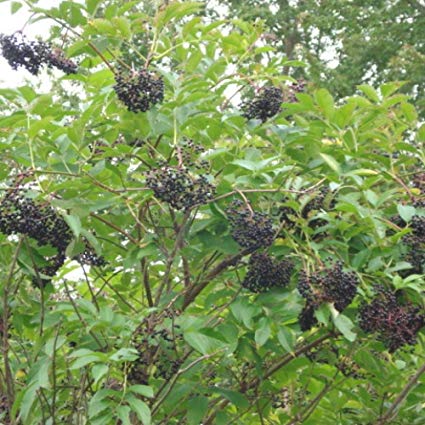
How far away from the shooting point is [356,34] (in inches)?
610

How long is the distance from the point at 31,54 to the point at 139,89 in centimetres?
38

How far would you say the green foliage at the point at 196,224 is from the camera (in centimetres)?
217

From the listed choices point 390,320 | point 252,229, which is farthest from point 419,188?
point 252,229

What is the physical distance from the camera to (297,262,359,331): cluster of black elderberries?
206 cm

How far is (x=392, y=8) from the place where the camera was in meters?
15.1

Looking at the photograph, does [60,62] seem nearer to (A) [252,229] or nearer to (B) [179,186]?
(B) [179,186]

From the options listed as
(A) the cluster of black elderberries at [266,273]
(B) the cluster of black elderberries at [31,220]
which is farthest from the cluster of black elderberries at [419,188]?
(B) the cluster of black elderberries at [31,220]

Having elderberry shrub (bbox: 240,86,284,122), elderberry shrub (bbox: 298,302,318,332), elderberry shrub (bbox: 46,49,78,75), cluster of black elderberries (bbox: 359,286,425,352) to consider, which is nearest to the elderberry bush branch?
cluster of black elderberries (bbox: 359,286,425,352)

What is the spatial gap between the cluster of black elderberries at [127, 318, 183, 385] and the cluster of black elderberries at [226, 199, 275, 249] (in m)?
0.28

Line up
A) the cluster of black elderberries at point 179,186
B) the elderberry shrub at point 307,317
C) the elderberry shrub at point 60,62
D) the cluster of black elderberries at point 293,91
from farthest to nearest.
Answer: the cluster of black elderberries at point 293,91 → the elderberry shrub at point 60,62 → the elderberry shrub at point 307,317 → the cluster of black elderberries at point 179,186

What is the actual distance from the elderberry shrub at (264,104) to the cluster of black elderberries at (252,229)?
363 mm

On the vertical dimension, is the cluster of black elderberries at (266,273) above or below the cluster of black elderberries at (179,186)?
below

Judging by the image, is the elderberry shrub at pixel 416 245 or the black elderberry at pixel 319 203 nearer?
the elderberry shrub at pixel 416 245

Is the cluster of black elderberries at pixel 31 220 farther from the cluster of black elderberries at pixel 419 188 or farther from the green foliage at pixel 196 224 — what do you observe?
the cluster of black elderberries at pixel 419 188
